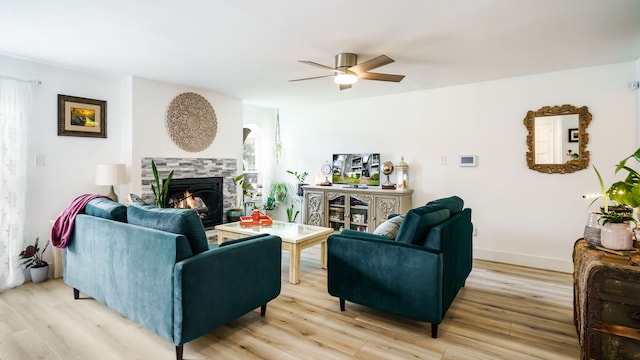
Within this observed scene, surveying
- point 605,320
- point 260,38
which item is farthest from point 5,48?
point 605,320

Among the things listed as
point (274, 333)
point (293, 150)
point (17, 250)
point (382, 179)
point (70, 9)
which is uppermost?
point (70, 9)

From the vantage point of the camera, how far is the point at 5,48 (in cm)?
325

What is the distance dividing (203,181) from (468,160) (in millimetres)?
3906

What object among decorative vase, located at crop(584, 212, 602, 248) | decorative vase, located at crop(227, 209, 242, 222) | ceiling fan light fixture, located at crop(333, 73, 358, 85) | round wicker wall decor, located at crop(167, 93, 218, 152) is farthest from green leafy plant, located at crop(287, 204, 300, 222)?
decorative vase, located at crop(584, 212, 602, 248)

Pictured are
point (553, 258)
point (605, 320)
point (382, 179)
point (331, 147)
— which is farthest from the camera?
point (331, 147)

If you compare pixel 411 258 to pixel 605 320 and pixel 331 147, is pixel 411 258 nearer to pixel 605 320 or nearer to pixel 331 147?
pixel 605 320

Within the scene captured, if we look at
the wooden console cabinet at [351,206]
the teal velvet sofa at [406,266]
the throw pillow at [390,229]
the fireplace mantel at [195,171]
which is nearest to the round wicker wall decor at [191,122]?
the fireplace mantel at [195,171]

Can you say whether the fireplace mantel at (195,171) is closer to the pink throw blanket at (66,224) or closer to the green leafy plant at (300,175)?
the green leafy plant at (300,175)

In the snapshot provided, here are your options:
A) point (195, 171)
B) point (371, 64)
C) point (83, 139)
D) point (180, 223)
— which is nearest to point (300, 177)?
point (195, 171)

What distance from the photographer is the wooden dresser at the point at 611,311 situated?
1.76 meters

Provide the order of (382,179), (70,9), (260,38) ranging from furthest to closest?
(382,179)
(260,38)
(70,9)

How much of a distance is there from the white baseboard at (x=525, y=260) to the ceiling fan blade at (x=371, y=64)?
9.80ft

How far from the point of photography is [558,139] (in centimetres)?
403

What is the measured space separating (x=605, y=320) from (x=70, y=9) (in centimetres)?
396
